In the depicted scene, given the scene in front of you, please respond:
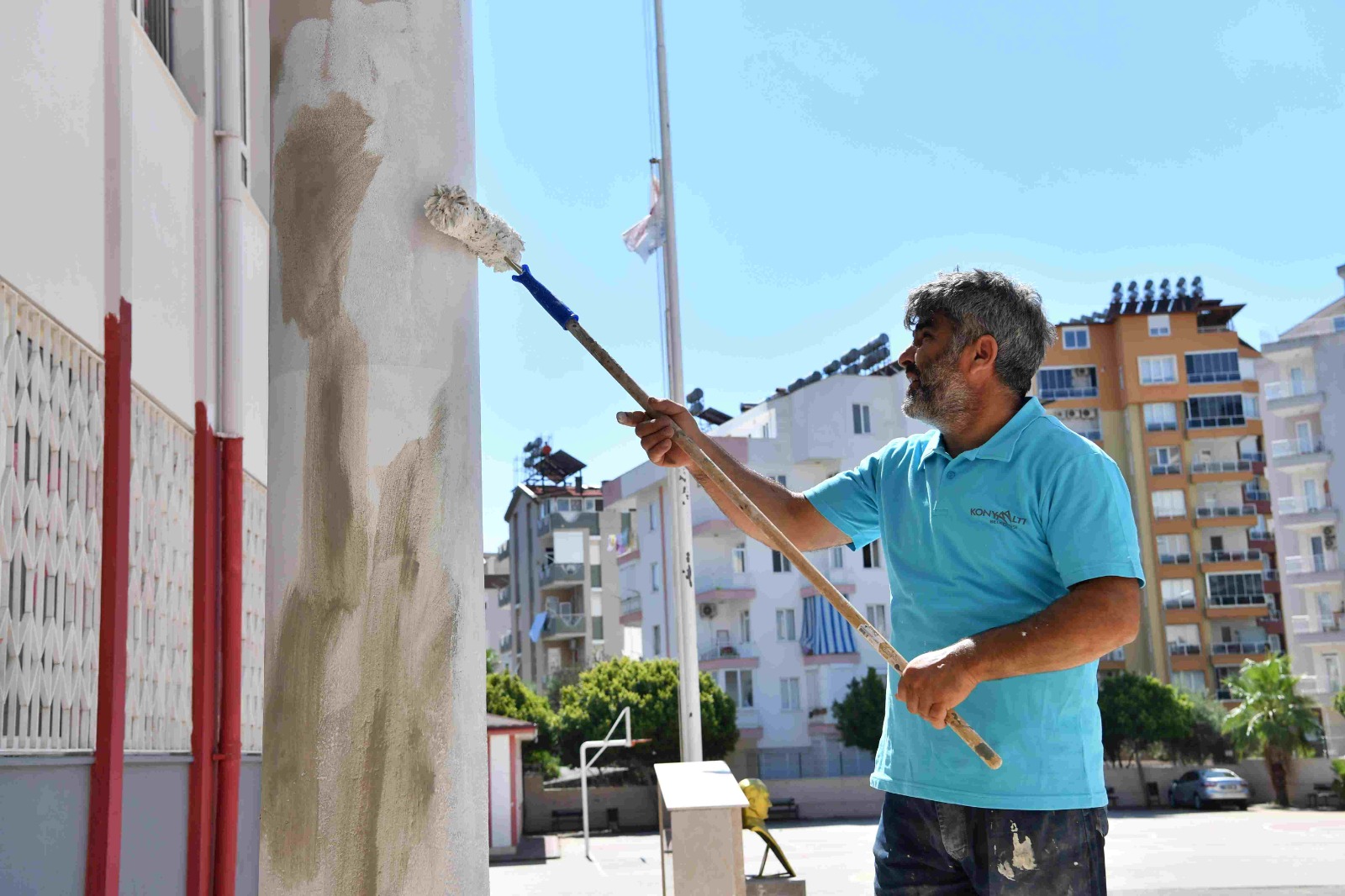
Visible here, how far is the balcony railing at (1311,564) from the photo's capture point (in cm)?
5138

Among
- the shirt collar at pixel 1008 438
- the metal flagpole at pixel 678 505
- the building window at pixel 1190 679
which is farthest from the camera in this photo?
the building window at pixel 1190 679

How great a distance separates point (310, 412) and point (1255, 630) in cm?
6575

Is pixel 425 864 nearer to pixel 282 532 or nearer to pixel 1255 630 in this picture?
pixel 282 532

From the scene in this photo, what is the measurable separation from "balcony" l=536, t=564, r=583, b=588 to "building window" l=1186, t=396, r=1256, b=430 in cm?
3049

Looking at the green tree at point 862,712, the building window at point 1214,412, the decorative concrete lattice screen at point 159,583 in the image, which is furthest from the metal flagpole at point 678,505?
the building window at point 1214,412

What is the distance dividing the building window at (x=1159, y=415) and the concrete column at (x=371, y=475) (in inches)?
2612

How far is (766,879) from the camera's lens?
431 inches

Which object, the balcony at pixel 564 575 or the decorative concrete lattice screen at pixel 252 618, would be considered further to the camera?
the balcony at pixel 564 575

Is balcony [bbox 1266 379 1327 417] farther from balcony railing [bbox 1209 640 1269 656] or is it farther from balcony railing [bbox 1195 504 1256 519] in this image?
balcony railing [bbox 1209 640 1269 656]

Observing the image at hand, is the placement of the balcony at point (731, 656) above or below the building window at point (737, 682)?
above

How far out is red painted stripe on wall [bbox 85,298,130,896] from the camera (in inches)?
203

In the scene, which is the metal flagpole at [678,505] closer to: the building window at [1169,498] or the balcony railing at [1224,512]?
the building window at [1169,498]

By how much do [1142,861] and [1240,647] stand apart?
43574 mm

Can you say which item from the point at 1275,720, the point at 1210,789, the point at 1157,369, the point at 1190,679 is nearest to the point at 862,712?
the point at 1210,789
